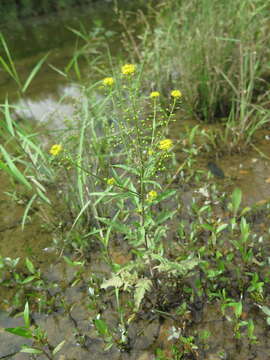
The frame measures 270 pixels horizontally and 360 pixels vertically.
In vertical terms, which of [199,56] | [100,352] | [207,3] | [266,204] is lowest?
[100,352]

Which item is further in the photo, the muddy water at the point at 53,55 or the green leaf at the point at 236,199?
the muddy water at the point at 53,55

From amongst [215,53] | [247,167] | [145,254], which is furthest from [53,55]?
[145,254]

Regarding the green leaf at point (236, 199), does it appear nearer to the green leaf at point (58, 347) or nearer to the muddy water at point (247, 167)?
the muddy water at point (247, 167)

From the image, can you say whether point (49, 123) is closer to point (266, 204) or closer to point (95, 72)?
point (95, 72)

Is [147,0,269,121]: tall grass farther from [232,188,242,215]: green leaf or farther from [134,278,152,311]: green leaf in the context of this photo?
[134,278,152,311]: green leaf

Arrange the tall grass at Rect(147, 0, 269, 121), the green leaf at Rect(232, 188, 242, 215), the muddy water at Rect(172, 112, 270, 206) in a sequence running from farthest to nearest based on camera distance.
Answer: the tall grass at Rect(147, 0, 269, 121) → the muddy water at Rect(172, 112, 270, 206) → the green leaf at Rect(232, 188, 242, 215)

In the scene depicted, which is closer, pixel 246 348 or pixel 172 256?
pixel 246 348

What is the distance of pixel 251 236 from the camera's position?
1.86 metres

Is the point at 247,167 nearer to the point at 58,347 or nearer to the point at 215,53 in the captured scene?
the point at 215,53

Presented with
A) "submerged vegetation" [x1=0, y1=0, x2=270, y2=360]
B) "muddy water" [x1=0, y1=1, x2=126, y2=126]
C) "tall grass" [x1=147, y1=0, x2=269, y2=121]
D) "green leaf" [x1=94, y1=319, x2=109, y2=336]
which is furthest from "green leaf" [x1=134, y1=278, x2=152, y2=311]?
"tall grass" [x1=147, y1=0, x2=269, y2=121]

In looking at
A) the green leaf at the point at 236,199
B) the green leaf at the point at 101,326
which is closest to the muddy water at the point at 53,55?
the green leaf at the point at 236,199

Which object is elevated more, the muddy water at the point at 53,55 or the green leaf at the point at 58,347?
the muddy water at the point at 53,55

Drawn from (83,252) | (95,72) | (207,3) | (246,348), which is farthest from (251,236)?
(95,72)

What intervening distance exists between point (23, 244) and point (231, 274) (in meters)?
1.33
